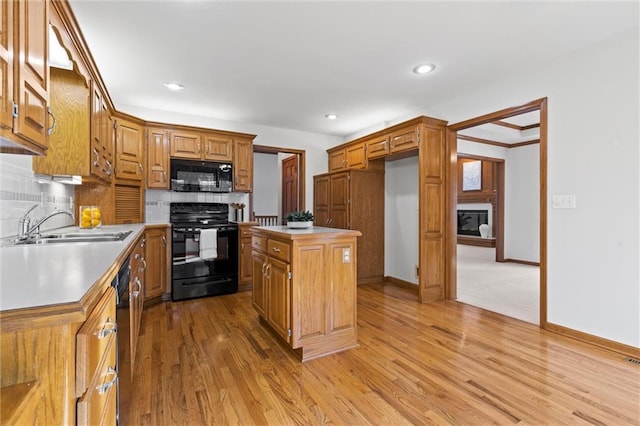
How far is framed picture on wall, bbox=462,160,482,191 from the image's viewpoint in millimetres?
7281

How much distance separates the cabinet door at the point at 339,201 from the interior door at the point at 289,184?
1.62 meters

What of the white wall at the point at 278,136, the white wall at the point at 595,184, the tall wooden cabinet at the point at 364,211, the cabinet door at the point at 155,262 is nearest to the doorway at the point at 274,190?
the white wall at the point at 278,136

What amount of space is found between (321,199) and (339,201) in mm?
546

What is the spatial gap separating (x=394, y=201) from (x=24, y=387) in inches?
175

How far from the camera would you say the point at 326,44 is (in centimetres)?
251

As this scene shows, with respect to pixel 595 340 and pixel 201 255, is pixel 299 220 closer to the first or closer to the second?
pixel 201 255

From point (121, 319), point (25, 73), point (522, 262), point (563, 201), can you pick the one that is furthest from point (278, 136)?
point (522, 262)

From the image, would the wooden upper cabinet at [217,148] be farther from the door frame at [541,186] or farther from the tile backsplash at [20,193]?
the door frame at [541,186]

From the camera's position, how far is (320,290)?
2.34 m

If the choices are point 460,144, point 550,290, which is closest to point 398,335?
point 550,290

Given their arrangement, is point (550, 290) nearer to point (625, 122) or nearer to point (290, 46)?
point (625, 122)

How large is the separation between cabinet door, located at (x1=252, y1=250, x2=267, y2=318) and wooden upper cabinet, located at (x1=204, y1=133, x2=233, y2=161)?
187 cm

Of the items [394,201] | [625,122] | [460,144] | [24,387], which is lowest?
[24,387]

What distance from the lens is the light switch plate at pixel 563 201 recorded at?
8.64 ft
